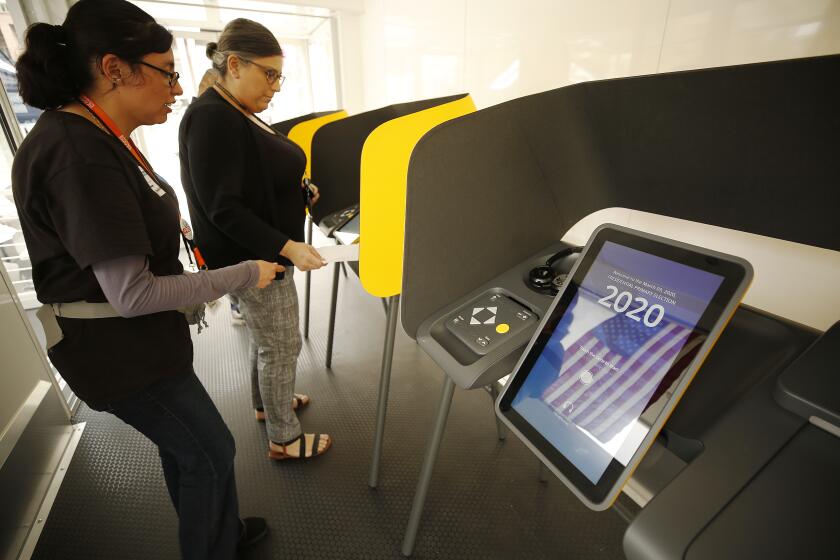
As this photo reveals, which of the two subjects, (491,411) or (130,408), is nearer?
(130,408)

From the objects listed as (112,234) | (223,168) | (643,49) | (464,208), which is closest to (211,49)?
(223,168)

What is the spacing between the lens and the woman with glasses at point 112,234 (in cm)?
63

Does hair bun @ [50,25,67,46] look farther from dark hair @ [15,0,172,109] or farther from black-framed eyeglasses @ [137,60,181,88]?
black-framed eyeglasses @ [137,60,181,88]

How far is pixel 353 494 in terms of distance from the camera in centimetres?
140

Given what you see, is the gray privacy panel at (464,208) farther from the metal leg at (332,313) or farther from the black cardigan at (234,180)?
the metal leg at (332,313)

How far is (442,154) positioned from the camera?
0.77m

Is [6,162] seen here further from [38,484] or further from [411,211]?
[411,211]

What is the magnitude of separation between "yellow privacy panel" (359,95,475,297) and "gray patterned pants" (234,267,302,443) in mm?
332

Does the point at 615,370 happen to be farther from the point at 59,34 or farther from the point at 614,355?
the point at 59,34

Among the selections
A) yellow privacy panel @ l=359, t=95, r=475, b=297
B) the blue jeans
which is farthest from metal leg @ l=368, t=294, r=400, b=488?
the blue jeans

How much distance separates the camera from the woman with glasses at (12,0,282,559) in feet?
2.06

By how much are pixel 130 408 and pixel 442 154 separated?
0.80 meters

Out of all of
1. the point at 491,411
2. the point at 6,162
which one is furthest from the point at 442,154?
the point at 6,162

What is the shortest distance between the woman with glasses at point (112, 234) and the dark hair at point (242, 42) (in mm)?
323
